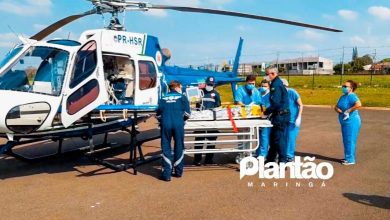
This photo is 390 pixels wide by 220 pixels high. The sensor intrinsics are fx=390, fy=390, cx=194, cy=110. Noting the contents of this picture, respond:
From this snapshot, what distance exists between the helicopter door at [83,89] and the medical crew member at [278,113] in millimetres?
2857

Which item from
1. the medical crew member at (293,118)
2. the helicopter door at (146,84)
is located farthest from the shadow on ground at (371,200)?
the helicopter door at (146,84)

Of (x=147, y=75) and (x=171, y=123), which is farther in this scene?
(x=147, y=75)

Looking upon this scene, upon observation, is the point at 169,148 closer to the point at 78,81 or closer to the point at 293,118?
the point at 78,81

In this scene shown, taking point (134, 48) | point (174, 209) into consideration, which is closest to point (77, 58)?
point (134, 48)

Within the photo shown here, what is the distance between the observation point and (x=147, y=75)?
8555mm

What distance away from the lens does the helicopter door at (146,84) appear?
820cm

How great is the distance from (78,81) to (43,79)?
74cm

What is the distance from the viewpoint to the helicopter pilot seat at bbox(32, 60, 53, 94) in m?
6.56

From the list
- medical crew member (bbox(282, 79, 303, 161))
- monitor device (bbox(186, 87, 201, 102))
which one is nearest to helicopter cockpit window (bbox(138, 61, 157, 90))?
monitor device (bbox(186, 87, 201, 102))

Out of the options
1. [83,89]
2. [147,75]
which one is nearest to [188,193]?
[83,89]

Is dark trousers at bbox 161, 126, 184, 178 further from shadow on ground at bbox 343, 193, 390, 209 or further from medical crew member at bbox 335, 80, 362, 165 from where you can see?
medical crew member at bbox 335, 80, 362, 165

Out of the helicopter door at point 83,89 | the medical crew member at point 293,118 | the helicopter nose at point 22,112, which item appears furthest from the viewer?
the medical crew member at point 293,118

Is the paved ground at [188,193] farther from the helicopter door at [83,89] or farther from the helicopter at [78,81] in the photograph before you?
the helicopter door at [83,89]

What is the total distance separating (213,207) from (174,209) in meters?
0.51
